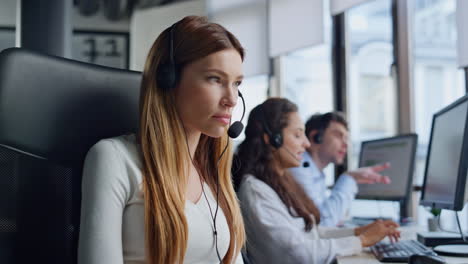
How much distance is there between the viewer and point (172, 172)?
116 centimetres

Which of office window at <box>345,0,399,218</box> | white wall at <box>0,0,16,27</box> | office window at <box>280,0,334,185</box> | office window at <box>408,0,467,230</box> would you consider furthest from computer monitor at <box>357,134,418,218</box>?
white wall at <box>0,0,16,27</box>

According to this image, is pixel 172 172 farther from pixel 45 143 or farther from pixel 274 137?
pixel 274 137

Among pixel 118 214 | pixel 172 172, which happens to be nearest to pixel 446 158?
pixel 172 172

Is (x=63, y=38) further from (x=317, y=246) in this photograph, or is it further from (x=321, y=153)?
(x=317, y=246)

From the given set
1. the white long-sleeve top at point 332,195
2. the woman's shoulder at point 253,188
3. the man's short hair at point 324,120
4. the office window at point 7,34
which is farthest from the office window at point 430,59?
the office window at point 7,34

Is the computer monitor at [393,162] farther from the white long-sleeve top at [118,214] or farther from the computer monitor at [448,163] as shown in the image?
the white long-sleeve top at [118,214]

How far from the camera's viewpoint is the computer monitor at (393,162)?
8.50 ft

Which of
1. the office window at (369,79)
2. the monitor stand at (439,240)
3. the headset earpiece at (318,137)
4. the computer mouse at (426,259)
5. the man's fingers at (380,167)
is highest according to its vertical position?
the office window at (369,79)

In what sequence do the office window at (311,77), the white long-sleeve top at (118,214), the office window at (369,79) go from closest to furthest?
the white long-sleeve top at (118,214) → the office window at (369,79) → the office window at (311,77)

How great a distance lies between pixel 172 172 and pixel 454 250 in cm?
88

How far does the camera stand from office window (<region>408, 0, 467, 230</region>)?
3.14m

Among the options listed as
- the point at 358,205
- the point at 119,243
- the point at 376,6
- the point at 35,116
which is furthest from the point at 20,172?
the point at 376,6

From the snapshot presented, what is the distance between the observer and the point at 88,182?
105 centimetres

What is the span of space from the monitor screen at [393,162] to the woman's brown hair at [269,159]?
732 mm
